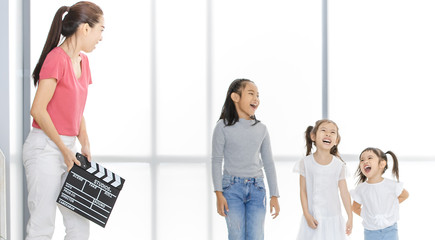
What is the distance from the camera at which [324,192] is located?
2611 millimetres

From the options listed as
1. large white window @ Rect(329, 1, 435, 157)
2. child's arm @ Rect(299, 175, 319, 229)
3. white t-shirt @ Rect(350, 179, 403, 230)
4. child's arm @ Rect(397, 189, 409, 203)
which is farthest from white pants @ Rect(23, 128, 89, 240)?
large white window @ Rect(329, 1, 435, 157)

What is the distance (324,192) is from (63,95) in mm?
1319

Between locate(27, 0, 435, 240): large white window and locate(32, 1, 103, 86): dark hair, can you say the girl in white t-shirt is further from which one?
locate(32, 1, 103, 86): dark hair

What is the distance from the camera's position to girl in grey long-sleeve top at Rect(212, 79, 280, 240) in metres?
2.50

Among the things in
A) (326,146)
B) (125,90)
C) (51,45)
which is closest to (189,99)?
(125,90)

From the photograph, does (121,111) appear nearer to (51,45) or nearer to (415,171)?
(51,45)

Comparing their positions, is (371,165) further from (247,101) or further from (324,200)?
(247,101)

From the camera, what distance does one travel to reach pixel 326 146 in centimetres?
262

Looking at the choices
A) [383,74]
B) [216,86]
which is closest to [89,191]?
[216,86]

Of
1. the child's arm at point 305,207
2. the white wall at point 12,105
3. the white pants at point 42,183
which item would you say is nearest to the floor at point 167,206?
the white wall at point 12,105

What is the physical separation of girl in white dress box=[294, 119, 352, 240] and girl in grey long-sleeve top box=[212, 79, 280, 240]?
0.18m

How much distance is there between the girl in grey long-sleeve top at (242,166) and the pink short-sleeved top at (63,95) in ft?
2.45

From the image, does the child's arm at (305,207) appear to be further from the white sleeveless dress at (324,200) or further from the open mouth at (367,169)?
the open mouth at (367,169)

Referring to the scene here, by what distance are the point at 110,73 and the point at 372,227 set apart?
1.73 m
